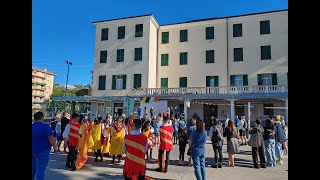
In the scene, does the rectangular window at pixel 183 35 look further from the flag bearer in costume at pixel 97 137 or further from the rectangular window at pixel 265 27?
the flag bearer in costume at pixel 97 137

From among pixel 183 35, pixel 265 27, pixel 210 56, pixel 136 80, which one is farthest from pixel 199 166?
pixel 183 35

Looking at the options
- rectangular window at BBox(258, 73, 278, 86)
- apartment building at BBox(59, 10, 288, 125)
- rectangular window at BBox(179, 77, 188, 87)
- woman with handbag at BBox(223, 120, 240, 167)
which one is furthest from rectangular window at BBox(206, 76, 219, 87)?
woman with handbag at BBox(223, 120, 240, 167)

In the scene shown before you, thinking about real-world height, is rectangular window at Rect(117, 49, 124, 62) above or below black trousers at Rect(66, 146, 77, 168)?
above

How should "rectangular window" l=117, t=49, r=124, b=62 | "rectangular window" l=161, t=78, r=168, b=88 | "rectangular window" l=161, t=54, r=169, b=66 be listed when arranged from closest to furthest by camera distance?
"rectangular window" l=161, t=78, r=168, b=88 → "rectangular window" l=117, t=49, r=124, b=62 → "rectangular window" l=161, t=54, r=169, b=66

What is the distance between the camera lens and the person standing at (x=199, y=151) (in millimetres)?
5734

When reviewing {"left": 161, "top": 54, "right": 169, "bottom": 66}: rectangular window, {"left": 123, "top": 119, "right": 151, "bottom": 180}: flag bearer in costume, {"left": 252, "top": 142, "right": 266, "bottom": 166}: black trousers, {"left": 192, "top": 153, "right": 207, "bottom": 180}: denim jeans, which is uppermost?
{"left": 161, "top": 54, "right": 169, "bottom": 66}: rectangular window

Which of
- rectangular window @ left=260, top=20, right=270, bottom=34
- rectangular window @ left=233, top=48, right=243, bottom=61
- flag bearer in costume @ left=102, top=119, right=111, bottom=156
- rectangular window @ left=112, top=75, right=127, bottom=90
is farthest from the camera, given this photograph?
rectangular window @ left=112, top=75, right=127, bottom=90

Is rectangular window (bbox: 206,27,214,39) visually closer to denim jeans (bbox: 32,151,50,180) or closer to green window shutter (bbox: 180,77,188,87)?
green window shutter (bbox: 180,77,188,87)

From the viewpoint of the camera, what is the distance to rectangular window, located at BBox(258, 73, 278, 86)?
24.2 meters

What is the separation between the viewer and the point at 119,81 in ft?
90.9

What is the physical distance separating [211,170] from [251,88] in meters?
16.7

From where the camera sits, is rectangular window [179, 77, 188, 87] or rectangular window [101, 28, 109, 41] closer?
rectangular window [179, 77, 188, 87]
